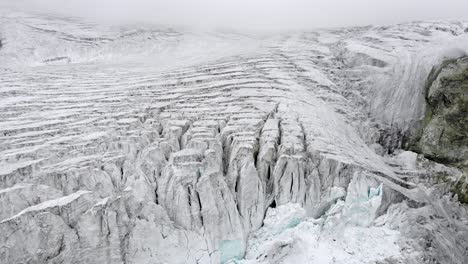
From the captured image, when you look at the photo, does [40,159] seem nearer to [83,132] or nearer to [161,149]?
[83,132]

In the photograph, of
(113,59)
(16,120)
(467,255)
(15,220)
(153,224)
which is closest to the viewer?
(15,220)

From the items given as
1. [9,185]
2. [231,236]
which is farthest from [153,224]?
[9,185]

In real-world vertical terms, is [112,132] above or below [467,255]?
above

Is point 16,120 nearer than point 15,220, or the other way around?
point 15,220

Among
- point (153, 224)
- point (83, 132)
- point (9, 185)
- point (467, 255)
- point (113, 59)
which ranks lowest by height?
point (467, 255)

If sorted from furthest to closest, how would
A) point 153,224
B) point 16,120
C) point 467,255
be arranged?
point 16,120, point 467,255, point 153,224

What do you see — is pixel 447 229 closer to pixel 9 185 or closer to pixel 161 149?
pixel 161 149
